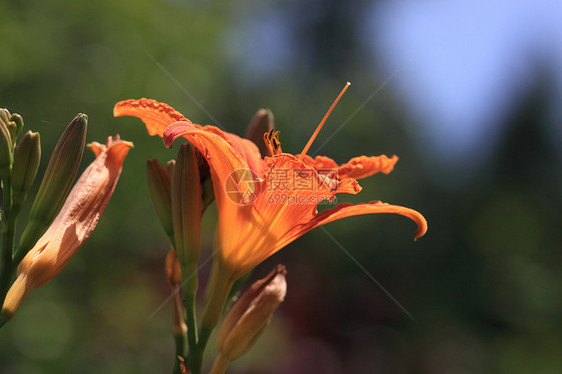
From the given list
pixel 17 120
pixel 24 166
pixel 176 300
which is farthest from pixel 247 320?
pixel 17 120

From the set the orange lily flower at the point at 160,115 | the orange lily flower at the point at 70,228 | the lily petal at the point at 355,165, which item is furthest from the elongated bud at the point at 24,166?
the lily petal at the point at 355,165

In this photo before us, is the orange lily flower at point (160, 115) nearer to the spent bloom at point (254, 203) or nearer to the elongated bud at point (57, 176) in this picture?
the spent bloom at point (254, 203)

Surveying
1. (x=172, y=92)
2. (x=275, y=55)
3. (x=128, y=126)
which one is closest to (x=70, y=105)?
(x=128, y=126)

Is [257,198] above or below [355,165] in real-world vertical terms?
below

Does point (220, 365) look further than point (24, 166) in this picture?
Yes

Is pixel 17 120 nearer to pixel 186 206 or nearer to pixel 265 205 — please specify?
pixel 186 206

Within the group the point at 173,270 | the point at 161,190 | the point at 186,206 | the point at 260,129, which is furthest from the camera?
the point at 260,129
